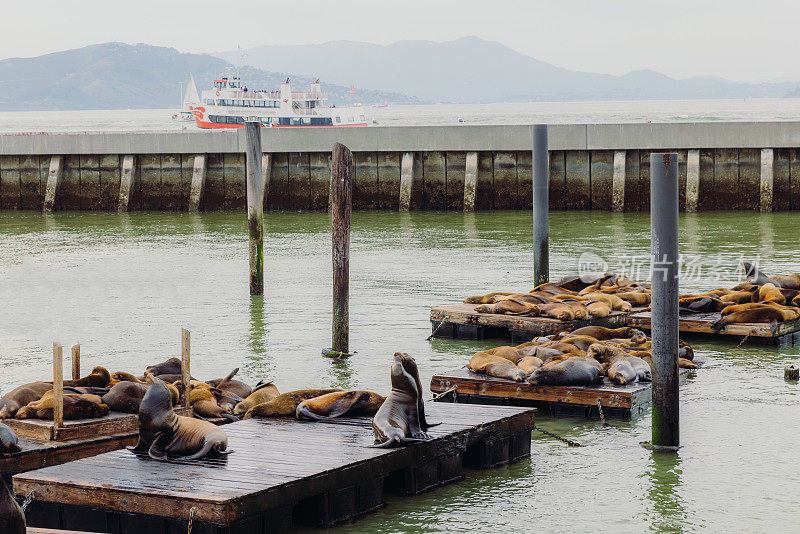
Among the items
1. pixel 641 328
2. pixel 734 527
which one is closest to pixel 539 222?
pixel 641 328

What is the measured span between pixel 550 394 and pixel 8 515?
473cm

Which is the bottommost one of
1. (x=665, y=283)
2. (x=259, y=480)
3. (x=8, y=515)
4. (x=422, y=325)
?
(x=259, y=480)

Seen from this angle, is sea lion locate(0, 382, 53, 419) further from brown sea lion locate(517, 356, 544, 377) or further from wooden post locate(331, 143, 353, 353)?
wooden post locate(331, 143, 353, 353)

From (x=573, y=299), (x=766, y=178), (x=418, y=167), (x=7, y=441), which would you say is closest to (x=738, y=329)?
(x=573, y=299)

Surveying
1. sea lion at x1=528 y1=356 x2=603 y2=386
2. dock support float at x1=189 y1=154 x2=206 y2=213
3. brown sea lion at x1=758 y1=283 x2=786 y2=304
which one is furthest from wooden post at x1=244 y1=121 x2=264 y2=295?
dock support float at x1=189 y1=154 x2=206 y2=213

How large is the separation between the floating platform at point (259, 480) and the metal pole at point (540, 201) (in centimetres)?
657

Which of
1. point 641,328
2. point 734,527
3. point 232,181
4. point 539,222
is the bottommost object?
point 734,527

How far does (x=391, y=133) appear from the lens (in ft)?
84.6

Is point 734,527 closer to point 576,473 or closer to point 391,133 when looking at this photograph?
point 576,473

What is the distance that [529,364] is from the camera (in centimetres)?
860

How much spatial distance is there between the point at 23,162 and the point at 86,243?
7.54 metres

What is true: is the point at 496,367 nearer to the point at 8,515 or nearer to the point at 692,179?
the point at 8,515

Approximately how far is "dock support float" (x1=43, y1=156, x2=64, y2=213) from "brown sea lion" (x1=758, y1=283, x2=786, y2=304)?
803 inches

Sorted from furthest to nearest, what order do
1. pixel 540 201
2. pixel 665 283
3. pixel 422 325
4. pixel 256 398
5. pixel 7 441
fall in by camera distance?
pixel 540 201
pixel 422 325
pixel 256 398
pixel 665 283
pixel 7 441
